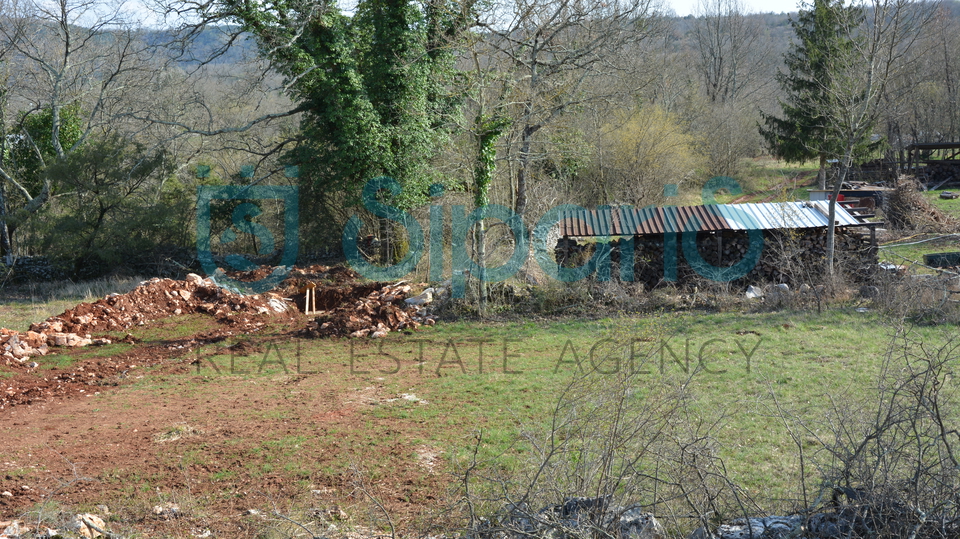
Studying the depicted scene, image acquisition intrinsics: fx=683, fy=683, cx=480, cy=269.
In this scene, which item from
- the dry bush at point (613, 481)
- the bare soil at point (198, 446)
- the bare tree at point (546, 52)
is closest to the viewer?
the dry bush at point (613, 481)

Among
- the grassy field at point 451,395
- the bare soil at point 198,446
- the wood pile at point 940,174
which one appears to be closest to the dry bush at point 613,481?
the grassy field at point 451,395

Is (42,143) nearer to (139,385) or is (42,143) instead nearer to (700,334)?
(139,385)

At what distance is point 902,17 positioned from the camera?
12938mm

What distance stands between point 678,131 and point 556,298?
59.9 feet

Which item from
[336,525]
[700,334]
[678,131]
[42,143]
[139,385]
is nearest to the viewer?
[336,525]

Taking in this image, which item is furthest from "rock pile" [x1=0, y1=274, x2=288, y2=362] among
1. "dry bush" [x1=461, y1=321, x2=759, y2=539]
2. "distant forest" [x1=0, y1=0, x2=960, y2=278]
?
"dry bush" [x1=461, y1=321, x2=759, y2=539]

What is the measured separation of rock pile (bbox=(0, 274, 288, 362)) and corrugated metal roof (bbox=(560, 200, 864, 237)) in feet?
22.7

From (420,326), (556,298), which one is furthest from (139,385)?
(556,298)

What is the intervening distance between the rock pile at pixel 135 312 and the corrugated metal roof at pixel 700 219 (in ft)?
22.7

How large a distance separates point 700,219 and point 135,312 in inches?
478

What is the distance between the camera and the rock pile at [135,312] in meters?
11.5

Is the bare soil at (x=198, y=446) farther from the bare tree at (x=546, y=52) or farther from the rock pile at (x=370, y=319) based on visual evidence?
the bare tree at (x=546, y=52)

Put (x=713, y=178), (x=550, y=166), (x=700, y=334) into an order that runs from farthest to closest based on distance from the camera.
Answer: (x=713, y=178), (x=550, y=166), (x=700, y=334)

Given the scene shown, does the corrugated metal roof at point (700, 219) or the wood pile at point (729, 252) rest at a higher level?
the corrugated metal roof at point (700, 219)
